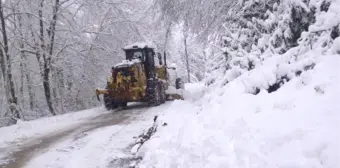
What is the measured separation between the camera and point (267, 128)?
450 centimetres

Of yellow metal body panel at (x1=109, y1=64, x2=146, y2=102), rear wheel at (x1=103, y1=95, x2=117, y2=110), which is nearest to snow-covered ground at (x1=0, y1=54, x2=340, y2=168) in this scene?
yellow metal body panel at (x1=109, y1=64, x2=146, y2=102)

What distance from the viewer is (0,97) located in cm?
2112

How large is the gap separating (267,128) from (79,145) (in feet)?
16.9

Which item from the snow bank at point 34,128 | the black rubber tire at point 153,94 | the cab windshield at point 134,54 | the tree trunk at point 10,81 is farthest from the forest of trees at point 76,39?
the snow bank at point 34,128

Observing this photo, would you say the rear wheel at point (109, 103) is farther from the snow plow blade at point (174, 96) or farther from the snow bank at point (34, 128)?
the snow plow blade at point (174, 96)

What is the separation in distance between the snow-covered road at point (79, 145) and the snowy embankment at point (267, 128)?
869 millimetres

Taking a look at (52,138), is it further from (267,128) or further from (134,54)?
(134,54)

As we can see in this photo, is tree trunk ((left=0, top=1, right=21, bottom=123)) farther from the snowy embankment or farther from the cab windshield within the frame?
the snowy embankment

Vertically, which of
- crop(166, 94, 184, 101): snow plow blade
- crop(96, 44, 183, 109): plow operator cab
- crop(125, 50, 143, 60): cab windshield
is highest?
crop(125, 50, 143, 60): cab windshield

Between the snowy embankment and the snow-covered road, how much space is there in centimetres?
87

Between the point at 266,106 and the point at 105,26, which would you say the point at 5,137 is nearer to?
the point at 266,106

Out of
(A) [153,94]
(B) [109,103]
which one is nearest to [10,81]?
(B) [109,103]

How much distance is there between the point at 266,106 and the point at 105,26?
16.5m

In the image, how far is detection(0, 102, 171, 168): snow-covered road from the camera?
7.25 meters
